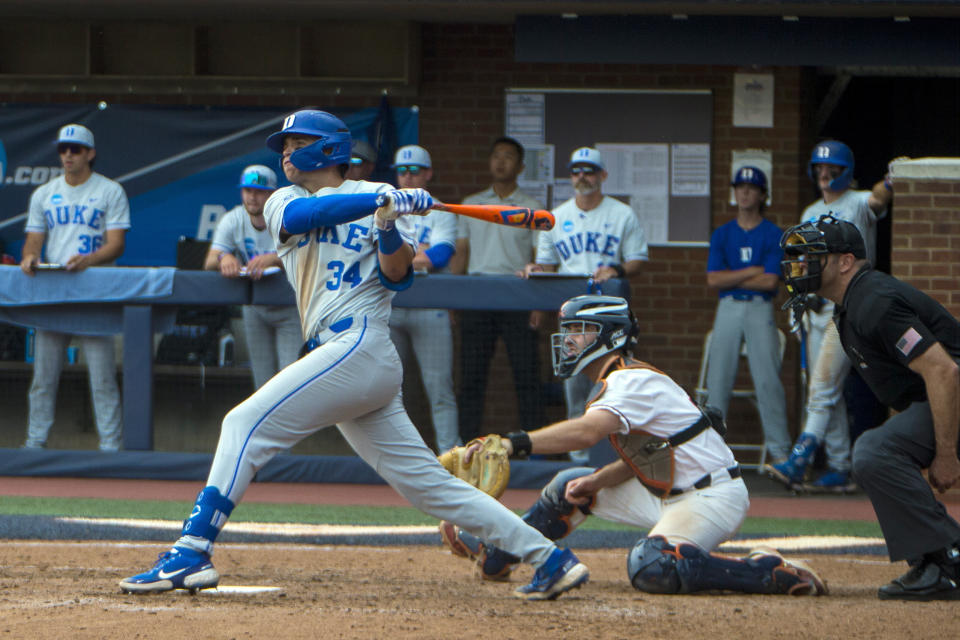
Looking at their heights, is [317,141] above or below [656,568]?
above

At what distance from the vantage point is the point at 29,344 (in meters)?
8.38

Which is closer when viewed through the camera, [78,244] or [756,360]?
[756,360]

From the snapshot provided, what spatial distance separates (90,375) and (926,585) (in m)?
5.46

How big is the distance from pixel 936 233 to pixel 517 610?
16.0 feet

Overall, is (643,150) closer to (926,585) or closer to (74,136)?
(74,136)

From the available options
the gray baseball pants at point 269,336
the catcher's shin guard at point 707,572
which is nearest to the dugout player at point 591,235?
the gray baseball pants at point 269,336

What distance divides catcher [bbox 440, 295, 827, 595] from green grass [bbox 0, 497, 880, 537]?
176 centimetres

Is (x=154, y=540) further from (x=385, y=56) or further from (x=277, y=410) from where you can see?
(x=385, y=56)

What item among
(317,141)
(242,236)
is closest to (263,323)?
(242,236)

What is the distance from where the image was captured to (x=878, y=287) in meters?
4.95

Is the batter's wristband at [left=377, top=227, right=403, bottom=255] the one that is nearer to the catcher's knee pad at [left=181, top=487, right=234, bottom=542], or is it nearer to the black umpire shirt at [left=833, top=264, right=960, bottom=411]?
the catcher's knee pad at [left=181, top=487, right=234, bottom=542]

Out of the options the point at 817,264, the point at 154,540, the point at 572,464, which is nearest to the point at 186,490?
the point at 154,540

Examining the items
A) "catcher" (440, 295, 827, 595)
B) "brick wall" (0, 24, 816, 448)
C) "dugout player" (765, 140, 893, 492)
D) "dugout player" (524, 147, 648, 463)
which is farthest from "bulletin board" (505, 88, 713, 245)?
"catcher" (440, 295, 827, 595)

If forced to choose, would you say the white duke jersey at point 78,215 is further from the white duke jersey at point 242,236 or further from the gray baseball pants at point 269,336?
the gray baseball pants at point 269,336
